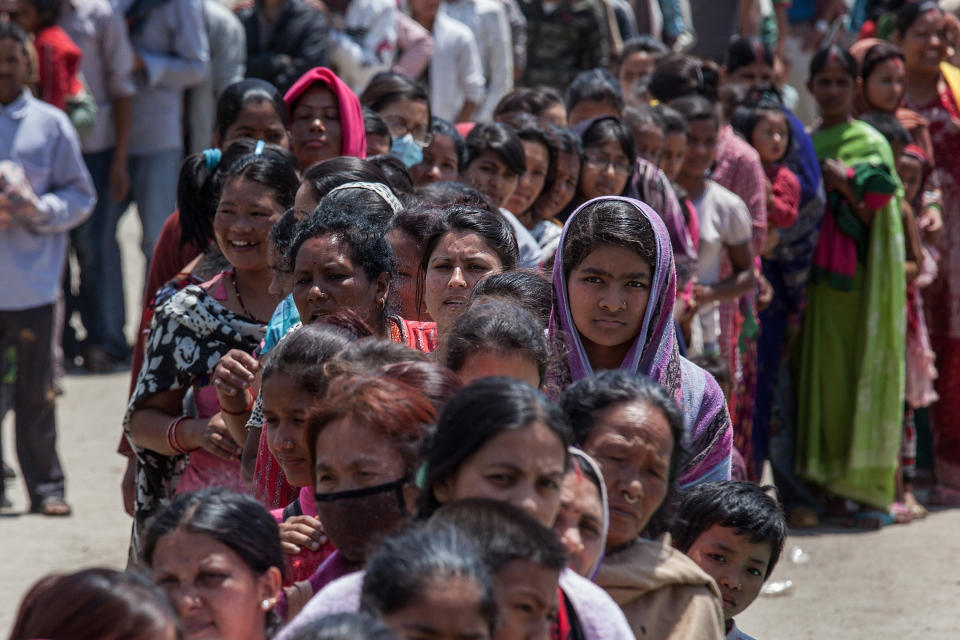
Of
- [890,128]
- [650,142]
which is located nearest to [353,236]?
[650,142]

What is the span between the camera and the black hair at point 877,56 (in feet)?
24.7

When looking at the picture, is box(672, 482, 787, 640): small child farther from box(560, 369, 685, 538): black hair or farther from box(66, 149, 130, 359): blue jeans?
box(66, 149, 130, 359): blue jeans

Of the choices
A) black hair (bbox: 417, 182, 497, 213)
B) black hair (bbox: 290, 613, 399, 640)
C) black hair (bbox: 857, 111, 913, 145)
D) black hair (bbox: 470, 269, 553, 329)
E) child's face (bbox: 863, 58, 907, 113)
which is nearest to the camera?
black hair (bbox: 290, 613, 399, 640)

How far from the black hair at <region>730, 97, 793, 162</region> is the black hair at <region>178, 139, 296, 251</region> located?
3.14 m

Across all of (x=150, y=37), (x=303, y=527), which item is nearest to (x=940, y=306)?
(x=150, y=37)

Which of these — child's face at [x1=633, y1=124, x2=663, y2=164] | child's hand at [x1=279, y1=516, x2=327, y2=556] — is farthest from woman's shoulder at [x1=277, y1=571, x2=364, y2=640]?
child's face at [x1=633, y1=124, x2=663, y2=164]

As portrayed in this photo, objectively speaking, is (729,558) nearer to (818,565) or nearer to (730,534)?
(730,534)

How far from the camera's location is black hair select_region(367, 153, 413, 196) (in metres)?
4.65

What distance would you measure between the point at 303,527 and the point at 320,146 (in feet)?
8.50

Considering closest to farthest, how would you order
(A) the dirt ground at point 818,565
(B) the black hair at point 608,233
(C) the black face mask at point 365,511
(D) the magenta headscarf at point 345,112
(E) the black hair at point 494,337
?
(C) the black face mask at point 365,511 → (E) the black hair at point 494,337 → (B) the black hair at point 608,233 → (D) the magenta headscarf at point 345,112 → (A) the dirt ground at point 818,565

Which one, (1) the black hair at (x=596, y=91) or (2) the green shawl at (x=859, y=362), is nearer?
(1) the black hair at (x=596, y=91)

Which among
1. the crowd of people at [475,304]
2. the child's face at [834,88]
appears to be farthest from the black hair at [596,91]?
the child's face at [834,88]

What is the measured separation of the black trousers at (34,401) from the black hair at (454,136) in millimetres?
2392

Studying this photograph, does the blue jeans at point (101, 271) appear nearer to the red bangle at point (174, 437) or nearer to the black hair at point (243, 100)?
the black hair at point (243, 100)
